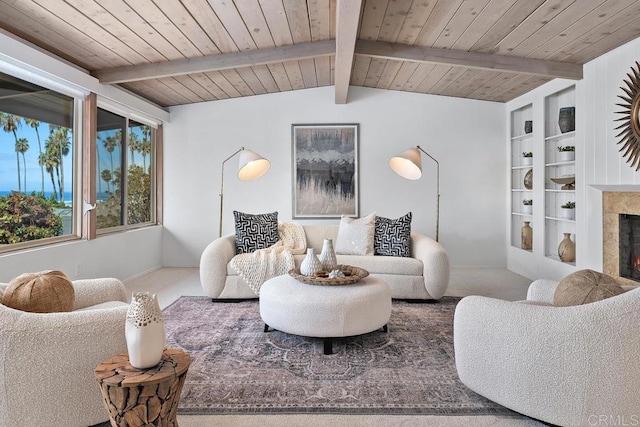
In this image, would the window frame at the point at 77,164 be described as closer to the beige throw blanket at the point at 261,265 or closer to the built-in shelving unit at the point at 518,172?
the beige throw blanket at the point at 261,265

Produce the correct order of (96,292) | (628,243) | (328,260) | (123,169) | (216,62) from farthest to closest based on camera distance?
(123,169), (216,62), (628,243), (328,260), (96,292)

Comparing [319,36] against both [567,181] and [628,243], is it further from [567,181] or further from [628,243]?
[628,243]

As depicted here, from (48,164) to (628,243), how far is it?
5.29m

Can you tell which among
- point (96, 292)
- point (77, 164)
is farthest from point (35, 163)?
point (96, 292)

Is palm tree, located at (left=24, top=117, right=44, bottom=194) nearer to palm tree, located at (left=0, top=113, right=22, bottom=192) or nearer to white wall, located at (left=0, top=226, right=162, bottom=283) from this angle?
palm tree, located at (left=0, top=113, right=22, bottom=192)

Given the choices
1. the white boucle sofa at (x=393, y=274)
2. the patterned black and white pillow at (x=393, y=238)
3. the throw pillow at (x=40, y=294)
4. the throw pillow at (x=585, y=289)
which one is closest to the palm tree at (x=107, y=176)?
the white boucle sofa at (x=393, y=274)

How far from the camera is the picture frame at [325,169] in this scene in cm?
609

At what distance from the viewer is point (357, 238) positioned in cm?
456

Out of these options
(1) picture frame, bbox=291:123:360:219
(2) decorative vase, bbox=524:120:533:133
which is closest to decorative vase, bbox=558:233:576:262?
(2) decorative vase, bbox=524:120:533:133

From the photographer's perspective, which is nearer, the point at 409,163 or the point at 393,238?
the point at 393,238

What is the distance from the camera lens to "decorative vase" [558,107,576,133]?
4.54 metres

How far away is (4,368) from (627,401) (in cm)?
248

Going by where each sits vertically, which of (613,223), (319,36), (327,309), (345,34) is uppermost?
(319,36)

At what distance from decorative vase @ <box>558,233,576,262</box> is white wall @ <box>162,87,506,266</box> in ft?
4.72
